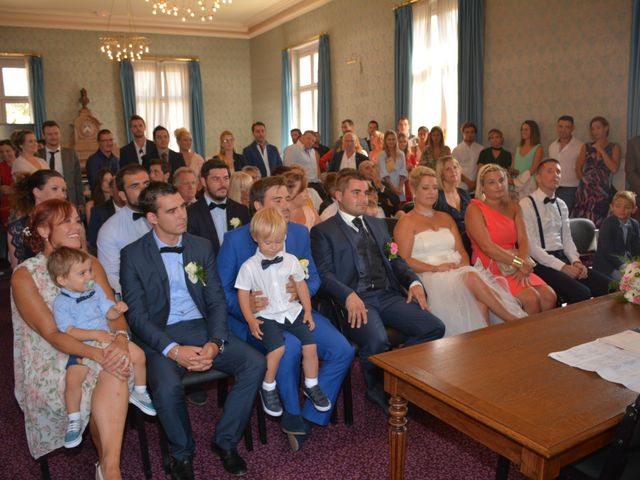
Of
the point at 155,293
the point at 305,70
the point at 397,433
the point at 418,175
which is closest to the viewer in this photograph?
the point at 397,433

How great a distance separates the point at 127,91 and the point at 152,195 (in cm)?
1173

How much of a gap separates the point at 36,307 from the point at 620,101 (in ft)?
21.4

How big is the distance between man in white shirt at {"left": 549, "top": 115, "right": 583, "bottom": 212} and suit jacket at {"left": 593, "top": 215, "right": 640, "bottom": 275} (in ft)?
8.70

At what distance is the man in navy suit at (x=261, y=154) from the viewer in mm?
8289

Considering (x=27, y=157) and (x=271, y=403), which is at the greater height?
(x=27, y=157)

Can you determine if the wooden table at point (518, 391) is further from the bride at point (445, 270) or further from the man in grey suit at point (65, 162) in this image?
the man in grey suit at point (65, 162)

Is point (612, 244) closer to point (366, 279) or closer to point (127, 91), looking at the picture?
point (366, 279)

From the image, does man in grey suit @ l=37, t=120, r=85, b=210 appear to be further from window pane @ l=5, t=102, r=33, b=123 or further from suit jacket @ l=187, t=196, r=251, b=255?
window pane @ l=5, t=102, r=33, b=123

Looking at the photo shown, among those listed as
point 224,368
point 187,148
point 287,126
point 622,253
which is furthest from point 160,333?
point 287,126

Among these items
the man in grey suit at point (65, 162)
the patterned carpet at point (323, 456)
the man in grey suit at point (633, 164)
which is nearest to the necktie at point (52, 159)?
the man in grey suit at point (65, 162)

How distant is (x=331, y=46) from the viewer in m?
11.5

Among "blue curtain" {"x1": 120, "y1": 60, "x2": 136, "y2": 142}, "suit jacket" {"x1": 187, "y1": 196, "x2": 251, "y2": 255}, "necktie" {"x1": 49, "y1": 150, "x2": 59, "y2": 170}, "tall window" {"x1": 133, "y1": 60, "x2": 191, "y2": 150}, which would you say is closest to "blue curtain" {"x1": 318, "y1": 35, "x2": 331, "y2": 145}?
"tall window" {"x1": 133, "y1": 60, "x2": 191, "y2": 150}

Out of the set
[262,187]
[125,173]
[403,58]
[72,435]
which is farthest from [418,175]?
[403,58]

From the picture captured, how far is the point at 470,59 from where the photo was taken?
8.15 m
